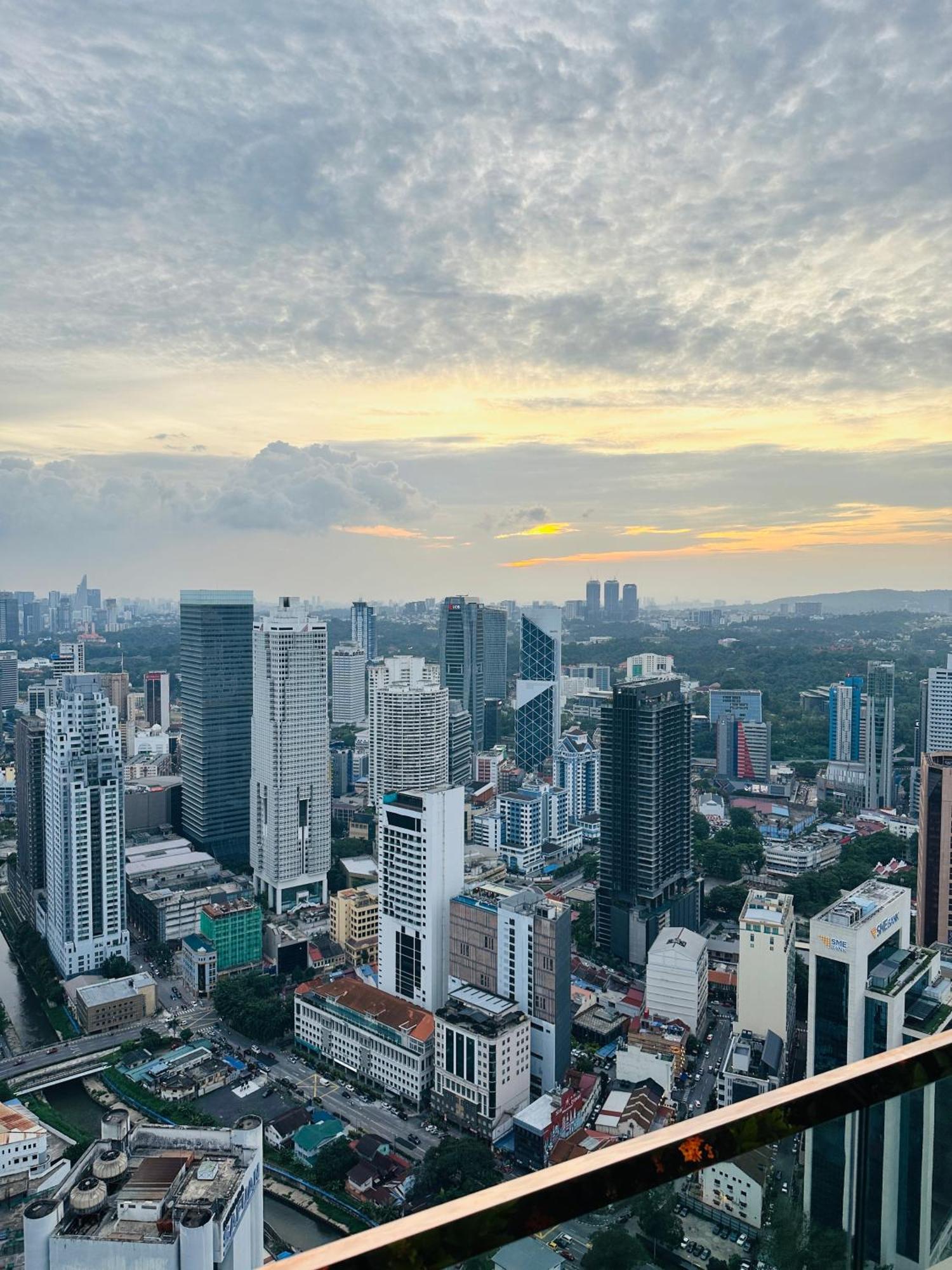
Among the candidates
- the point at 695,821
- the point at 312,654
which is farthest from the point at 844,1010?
the point at 695,821

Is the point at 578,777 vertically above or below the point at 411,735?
below

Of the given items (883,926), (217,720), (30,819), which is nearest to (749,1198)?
(883,926)

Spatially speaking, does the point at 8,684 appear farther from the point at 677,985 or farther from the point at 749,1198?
the point at 749,1198

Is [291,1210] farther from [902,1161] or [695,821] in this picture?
[695,821]

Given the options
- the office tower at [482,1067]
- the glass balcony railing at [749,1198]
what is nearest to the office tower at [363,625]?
the office tower at [482,1067]

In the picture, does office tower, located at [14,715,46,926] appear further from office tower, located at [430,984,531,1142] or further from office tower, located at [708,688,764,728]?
office tower, located at [708,688,764,728]

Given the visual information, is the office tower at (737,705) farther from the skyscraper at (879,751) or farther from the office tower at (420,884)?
the office tower at (420,884)

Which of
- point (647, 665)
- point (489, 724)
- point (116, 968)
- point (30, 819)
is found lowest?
point (116, 968)
